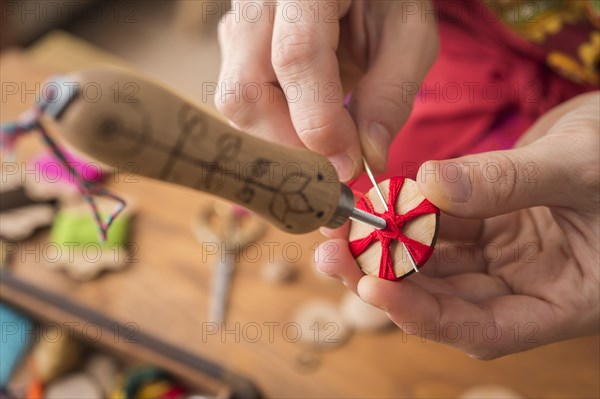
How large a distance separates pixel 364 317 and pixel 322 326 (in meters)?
0.06

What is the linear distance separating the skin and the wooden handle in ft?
0.30

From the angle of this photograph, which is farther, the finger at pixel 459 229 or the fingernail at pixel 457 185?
the finger at pixel 459 229

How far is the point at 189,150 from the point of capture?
0.39 m

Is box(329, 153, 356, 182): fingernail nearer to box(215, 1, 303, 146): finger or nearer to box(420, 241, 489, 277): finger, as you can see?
box(215, 1, 303, 146): finger

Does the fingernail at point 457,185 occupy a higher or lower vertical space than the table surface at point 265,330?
higher

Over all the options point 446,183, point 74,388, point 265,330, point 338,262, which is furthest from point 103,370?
point 446,183

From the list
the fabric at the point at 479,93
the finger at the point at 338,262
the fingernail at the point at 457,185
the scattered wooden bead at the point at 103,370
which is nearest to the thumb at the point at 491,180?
the fingernail at the point at 457,185

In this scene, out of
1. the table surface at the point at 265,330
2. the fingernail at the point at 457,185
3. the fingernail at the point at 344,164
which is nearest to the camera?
the fingernail at the point at 457,185

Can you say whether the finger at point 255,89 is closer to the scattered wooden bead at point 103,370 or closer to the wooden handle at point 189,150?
the wooden handle at point 189,150

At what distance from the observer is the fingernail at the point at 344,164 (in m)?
0.58

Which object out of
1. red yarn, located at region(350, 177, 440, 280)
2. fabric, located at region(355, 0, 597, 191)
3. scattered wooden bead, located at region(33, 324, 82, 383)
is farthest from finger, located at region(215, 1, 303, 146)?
scattered wooden bead, located at region(33, 324, 82, 383)

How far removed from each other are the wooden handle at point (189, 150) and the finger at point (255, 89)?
0.51ft

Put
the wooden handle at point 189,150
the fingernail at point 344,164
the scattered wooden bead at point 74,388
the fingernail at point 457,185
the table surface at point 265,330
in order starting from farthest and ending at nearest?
the scattered wooden bead at point 74,388 → the table surface at point 265,330 → the fingernail at point 344,164 → the fingernail at point 457,185 → the wooden handle at point 189,150

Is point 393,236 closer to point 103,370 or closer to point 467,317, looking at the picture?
point 467,317
